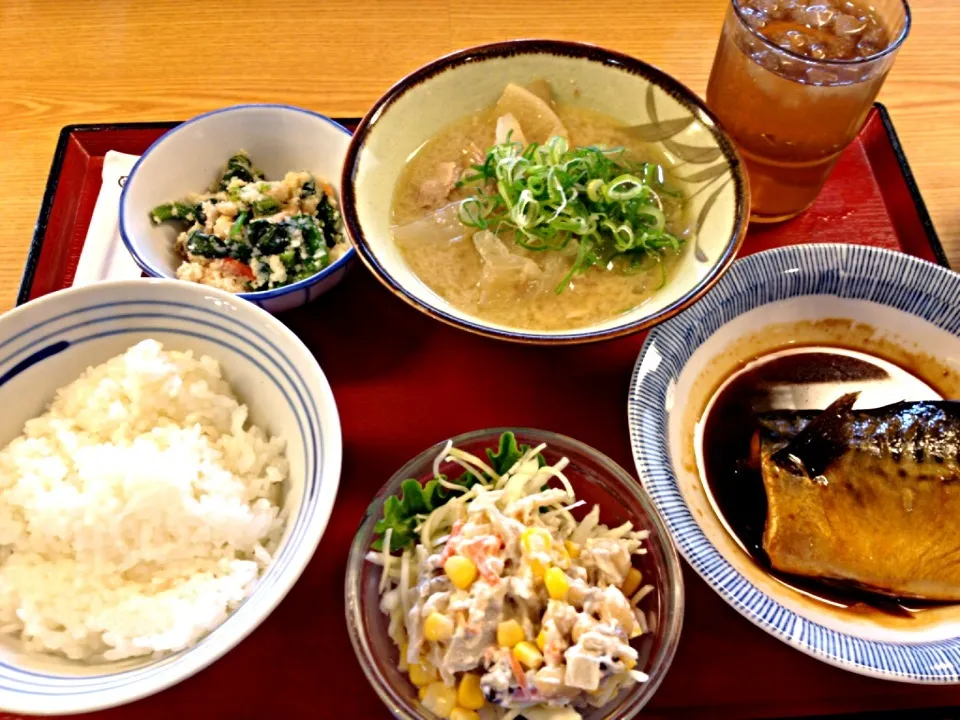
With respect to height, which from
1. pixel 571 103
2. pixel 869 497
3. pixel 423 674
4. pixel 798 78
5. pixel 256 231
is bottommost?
pixel 423 674

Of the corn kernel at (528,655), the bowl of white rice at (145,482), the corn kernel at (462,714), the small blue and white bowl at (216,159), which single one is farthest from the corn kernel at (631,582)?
the small blue and white bowl at (216,159)

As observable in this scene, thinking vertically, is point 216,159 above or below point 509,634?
above

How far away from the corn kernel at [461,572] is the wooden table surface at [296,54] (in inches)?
68.5

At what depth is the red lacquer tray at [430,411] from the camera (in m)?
1.37

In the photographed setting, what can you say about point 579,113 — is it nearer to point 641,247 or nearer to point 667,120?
point 667,120

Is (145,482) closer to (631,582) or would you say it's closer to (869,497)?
(631,582)

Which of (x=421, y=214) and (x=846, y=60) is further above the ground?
(x=846, y=60)

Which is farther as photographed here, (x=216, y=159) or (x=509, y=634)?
(x=216, y=159)

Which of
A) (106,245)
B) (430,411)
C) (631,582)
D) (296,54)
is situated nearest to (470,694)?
(631,582)

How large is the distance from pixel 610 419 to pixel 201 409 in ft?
3.05

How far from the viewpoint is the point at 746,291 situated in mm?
1804

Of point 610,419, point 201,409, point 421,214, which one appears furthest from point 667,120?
point 201,409

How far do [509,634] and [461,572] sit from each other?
0.42ft

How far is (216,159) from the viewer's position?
6.68 feet
